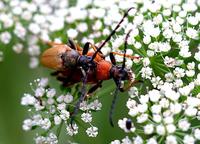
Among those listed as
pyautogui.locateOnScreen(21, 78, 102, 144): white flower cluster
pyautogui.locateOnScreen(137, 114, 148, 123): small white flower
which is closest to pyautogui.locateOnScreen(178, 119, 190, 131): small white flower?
pyautogui.locateOnScreen(137, 114, 148, 123): small white flower

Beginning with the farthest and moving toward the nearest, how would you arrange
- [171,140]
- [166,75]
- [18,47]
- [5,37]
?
[18,47], [5,37], [166,75], [171,140]

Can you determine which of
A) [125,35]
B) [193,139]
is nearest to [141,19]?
[125,35]

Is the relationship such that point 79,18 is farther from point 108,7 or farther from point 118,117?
point 118,117

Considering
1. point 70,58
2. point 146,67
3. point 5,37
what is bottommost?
point 146,67

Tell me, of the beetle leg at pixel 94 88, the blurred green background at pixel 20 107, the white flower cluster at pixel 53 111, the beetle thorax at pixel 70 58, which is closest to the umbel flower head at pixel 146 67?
the white flower cluster at pixel 53 111

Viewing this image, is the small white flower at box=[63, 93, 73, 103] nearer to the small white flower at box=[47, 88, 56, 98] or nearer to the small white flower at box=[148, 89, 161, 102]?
the small white flower at box=[47, 88, 56, 98]

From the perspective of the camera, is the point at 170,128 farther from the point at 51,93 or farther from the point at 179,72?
the point at 51,93

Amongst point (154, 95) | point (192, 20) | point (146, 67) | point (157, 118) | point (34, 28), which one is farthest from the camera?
point (34, 28)

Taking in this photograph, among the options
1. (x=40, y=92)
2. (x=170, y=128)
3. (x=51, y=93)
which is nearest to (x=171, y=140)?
(x=170, y=128)
